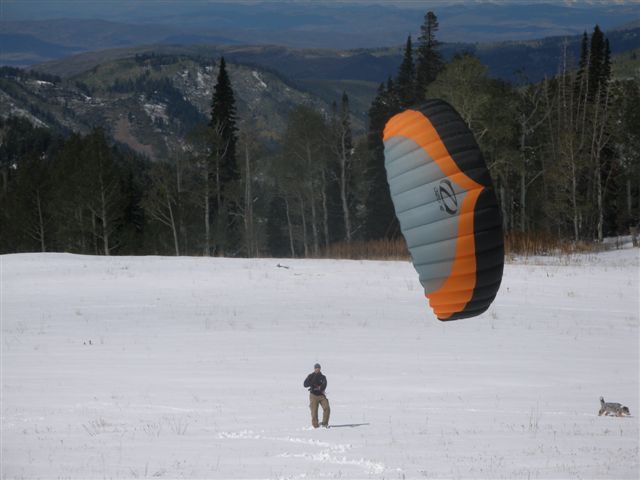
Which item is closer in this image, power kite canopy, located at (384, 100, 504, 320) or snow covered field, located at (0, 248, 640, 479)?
power kite canopy, located at (384, 100, 504, 320)

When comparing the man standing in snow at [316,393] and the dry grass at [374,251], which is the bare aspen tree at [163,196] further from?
the man standing in snow at [316,393]

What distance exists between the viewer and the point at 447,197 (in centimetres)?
954

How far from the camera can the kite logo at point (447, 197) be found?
9.48 metres

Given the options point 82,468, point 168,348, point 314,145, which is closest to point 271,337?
point 168,348

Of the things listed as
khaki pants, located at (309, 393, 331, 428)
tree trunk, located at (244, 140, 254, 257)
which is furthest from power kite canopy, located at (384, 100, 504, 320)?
tree trunk, located at (244, 140, 254, 257)

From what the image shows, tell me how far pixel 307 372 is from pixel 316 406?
5.07m

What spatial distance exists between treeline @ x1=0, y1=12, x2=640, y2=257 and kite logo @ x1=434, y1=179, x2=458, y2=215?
36.5 meters

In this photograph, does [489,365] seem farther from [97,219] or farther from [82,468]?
[97,219]

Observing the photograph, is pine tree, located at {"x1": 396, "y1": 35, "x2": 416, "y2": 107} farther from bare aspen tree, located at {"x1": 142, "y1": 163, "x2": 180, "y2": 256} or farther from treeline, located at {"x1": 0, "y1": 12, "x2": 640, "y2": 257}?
bare aspen tree, located at {"x1": 142, "y1": 163, "x2": 180, "y2": 256}

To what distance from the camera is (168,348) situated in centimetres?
2041

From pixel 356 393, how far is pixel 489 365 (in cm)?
403

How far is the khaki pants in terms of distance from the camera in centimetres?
1263

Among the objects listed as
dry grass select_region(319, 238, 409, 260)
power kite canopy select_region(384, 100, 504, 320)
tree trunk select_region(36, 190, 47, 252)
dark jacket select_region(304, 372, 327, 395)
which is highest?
power kite canopy select_region(384, 100, 504, 320)

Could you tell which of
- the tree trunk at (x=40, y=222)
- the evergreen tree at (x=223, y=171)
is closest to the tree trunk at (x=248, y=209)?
the evergreen tree at (x=223, y=171)
